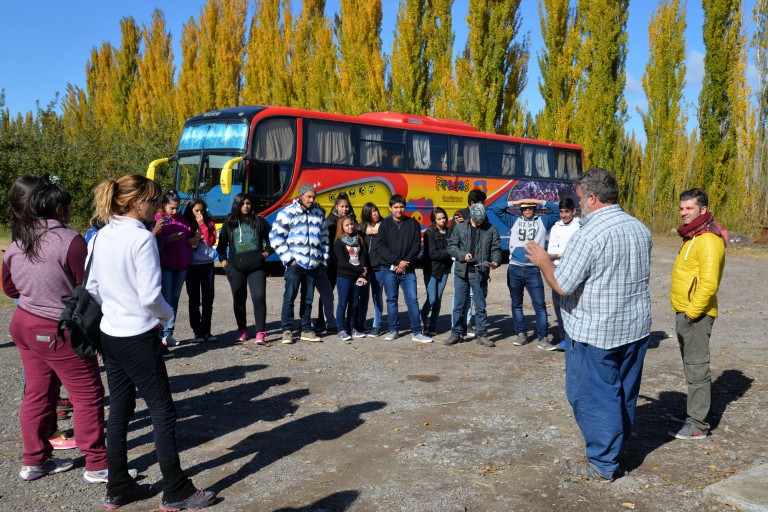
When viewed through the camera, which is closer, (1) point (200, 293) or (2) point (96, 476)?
(2) point (96, 476)

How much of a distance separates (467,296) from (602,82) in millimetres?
21876

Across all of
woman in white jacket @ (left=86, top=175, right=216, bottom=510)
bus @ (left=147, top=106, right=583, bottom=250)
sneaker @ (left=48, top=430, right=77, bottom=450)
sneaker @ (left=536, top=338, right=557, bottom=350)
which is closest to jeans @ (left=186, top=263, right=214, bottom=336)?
sneaker @ (left=48, top=430, right=77, bottom=450)

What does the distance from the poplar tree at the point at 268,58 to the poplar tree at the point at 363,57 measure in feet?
15.8

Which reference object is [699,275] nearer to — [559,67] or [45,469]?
[45,469]

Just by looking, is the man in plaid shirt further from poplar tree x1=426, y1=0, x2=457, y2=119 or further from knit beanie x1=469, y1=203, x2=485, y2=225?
poplar tree x1=426, y1=0, x2=457, y2=119

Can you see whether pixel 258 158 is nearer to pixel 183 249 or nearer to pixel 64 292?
pixel 183 249

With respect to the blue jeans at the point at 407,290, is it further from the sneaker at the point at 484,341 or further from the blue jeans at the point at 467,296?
the sneaker at the point at 484,341

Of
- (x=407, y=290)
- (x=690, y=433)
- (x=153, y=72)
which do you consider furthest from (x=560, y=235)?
(x=153, y=72)

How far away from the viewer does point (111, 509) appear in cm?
409

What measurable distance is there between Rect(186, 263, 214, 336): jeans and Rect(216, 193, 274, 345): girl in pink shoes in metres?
0.24

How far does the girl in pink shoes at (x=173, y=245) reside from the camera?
26.6ft

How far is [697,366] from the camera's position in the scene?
5441 millimetres

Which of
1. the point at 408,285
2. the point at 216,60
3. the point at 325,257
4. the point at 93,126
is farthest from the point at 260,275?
the point at 216,60

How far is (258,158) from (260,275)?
294 inches
